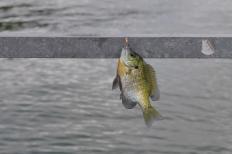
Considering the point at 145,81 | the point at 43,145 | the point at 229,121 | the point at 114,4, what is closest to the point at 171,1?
the point at 114,4

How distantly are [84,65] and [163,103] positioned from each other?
1899mm

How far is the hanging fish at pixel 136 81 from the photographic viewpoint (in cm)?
200

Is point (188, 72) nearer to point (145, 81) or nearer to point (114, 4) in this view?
point (114, 4)

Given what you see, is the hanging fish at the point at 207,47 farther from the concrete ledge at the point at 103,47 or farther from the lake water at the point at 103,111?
the lake water at the point at 103,111

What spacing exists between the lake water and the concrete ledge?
3.14m

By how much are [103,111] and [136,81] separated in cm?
457

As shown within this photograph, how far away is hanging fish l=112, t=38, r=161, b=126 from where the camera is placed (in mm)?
2002

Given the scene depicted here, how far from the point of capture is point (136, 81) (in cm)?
202

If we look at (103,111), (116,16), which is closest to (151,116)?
(103,111)

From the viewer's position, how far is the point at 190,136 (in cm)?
586

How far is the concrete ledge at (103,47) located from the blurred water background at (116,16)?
245 inches

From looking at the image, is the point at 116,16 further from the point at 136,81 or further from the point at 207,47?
the point at 136,81

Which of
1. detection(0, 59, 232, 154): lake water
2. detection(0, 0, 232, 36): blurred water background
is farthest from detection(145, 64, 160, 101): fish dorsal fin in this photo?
detection(0, 0, 232, 36): blurred water background

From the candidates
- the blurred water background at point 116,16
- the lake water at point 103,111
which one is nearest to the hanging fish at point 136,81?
the lake water at point 103,111
